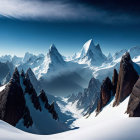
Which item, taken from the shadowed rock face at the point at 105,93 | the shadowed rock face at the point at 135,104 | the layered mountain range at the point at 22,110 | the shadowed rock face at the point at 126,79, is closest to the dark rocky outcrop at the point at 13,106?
the layered mountain range at the point at 22,110

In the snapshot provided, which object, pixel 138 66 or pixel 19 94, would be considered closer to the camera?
pixel 19 94

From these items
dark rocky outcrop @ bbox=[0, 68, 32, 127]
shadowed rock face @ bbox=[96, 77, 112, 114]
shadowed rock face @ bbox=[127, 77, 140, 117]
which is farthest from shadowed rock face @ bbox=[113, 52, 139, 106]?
dark rocky outcrop @ bbox=[0, 68, 32, 127]

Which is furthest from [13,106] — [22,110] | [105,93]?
[105,93]

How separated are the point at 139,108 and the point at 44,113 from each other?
127 ft

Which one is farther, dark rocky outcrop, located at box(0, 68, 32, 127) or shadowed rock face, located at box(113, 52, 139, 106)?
shadowed rock face, located at box(113, 52, 139, 106)

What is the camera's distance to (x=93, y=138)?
24.4 feet

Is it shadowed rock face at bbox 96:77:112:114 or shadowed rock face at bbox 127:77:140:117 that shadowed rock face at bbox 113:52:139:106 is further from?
shadowed rock face at bbox 127:77:140:117

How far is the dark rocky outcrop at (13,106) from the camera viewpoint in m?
38.2

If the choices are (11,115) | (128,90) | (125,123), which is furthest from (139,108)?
→ (11,115)

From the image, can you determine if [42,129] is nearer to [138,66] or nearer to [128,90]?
[128,90]

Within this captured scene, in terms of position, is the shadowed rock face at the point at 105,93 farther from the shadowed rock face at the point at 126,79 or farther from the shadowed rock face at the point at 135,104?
the shadowed rock face at the point at 135,104

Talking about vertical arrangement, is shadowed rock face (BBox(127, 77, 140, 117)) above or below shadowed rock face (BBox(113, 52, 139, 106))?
below

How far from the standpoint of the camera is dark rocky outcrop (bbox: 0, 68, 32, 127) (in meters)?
38.2

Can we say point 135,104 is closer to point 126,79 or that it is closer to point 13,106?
point 126,79
